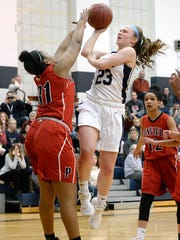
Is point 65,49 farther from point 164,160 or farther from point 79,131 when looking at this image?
point 164,160

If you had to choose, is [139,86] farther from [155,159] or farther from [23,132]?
[155,159]

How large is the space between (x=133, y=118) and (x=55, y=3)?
15.1 ft

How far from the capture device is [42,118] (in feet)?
18.5

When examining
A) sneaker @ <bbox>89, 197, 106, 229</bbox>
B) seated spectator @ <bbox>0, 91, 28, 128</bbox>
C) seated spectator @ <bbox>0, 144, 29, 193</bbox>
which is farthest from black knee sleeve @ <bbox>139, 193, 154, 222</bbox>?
seated spectator @ <bbox>0, 91, 28, 128</bbox>

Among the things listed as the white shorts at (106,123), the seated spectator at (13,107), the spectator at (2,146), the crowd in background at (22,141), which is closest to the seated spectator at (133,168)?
the crowd in background at (22,141)

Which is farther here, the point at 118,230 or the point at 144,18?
the point at 144,18

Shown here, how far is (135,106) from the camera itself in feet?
55.7

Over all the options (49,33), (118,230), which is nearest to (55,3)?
(49,33)

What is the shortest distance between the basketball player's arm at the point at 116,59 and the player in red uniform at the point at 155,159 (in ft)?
2.98

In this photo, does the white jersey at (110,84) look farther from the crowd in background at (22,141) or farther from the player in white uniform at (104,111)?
the crowd in background at (22,141)

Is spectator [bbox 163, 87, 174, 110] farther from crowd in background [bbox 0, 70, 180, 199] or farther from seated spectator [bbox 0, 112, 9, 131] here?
seated spectator [bbox 0, 112, 9, 131]

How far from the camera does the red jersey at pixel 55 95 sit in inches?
221

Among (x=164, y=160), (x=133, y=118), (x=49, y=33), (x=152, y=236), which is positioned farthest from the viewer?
(x=49, y=33)

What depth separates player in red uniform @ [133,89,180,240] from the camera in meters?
7.00
